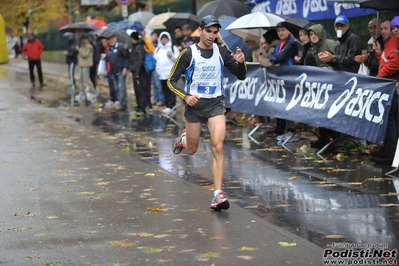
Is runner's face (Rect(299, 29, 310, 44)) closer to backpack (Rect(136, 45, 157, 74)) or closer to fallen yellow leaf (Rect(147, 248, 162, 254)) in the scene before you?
backpack (Rect(136, 45, 157, 74))

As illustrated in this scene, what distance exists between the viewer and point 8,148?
1534 cm

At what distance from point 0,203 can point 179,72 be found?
2.49 m

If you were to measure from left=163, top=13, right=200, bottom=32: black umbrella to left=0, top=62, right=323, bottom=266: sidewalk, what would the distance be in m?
9.23

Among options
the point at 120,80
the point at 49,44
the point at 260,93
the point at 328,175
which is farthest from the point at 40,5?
the point at 328,175

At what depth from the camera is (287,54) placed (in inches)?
622

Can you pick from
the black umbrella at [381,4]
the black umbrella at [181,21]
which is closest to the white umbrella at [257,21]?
the black umbrella at [381,4]

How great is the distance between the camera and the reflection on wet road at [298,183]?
8.56 metres

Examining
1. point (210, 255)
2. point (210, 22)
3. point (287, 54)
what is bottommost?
point (210, 255)

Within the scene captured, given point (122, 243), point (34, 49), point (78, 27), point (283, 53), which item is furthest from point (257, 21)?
point (34, 49)

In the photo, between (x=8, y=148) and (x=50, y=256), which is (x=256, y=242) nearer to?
(x=50, y=256)

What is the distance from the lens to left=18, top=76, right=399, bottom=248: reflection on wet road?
8562mm

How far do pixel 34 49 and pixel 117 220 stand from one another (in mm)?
28238

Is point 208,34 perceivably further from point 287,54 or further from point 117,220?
point 287,54

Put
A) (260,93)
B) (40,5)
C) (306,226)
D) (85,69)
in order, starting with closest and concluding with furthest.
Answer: (306,226) < (260,93) < (85,69) < (40,5)
